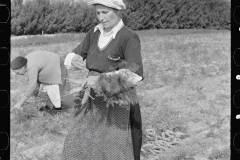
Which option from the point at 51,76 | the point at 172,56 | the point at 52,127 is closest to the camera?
the point at 52,127

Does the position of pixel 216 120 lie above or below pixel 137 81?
below

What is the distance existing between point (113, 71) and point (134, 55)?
162 mm

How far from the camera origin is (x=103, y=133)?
2.52 metres

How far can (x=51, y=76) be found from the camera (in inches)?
209

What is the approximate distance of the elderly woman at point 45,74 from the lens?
4871 mm

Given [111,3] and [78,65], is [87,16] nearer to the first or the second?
[78,65]

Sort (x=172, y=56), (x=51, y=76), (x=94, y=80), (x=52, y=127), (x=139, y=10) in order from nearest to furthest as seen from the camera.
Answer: (x=94, y=80) < (x=52, y=127) < (x=51, y=76) < (x=172, y=56) < (x=139, y=10)

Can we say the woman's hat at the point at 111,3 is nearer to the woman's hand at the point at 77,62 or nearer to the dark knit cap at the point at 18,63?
the woman's hand at the point at 77,62

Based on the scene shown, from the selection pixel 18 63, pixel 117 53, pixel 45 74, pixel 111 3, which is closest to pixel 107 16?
pixel 111 3

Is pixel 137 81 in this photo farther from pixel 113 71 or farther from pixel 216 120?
pixel 216 120

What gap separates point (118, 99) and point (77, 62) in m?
0.41

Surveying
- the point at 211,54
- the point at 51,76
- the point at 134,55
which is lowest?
the point at 211,54

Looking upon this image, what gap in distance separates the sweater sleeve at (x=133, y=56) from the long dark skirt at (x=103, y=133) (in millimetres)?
360

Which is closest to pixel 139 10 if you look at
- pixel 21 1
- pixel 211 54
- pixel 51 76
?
pixel 21 1
